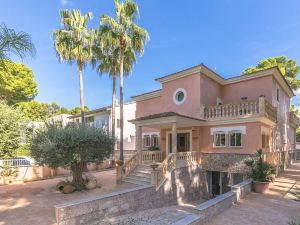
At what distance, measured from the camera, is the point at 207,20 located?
21.2m

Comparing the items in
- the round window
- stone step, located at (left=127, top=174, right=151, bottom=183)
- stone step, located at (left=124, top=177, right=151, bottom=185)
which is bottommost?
stone step, located at (left=124, top=177, right=151, bottom=185)

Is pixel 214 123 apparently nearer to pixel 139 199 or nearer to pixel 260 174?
pixel 260 174

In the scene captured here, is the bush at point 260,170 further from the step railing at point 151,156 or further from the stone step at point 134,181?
the step railing at point 151,156

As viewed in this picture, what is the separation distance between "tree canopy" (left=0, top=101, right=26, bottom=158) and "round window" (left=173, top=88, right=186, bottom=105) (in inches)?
482

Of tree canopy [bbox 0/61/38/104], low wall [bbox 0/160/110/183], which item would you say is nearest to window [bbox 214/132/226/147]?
low wall [bbox 0/160/110/183]

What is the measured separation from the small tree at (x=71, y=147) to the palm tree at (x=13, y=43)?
641 centimetres

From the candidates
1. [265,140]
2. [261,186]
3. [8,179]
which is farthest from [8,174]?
[265,140]

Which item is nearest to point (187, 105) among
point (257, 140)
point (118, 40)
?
point (257, 140)

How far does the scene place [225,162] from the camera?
45.9 feet

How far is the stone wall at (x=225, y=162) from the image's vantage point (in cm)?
1317

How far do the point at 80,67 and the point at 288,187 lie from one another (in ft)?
62.3

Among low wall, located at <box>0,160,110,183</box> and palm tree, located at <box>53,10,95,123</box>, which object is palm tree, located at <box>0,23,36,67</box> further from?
palm tree, located at <box>53,10,95,123</box>

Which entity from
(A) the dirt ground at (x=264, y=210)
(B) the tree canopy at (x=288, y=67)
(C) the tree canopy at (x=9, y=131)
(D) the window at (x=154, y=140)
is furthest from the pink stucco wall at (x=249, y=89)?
(C) the tree canopy at (x=9, y=131)

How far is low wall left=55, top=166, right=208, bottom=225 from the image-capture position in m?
7.40
